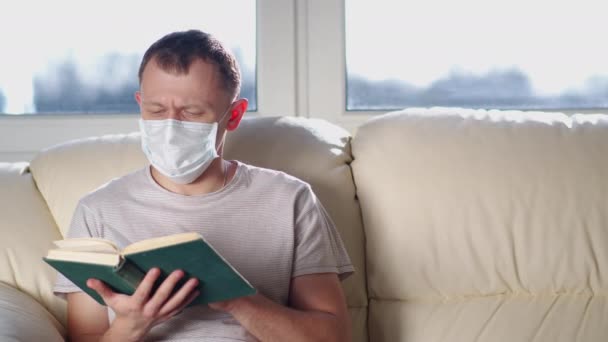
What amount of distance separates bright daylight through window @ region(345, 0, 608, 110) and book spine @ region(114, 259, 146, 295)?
1.45 m

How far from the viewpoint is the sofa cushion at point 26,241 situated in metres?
1.81

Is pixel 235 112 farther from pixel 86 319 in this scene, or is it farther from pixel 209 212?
pixel 86 319

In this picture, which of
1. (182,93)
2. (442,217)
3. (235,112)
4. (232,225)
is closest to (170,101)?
(182,93)

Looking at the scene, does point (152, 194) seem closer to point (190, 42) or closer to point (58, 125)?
point (190, 42)

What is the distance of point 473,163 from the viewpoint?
1927mm

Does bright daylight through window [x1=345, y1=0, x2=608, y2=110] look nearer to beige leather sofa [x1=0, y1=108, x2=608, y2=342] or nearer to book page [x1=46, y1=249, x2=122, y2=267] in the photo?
beige leather sofa [x1=0, y1=108, x2=608, y2=342]

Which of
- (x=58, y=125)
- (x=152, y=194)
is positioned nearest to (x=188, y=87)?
(x=152, y=194)

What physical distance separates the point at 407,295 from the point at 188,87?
0.72m

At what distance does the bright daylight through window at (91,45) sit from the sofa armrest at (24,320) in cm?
99

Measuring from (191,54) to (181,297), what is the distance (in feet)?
1.70

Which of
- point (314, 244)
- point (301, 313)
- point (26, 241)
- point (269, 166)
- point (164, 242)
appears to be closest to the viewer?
point (164, 242)

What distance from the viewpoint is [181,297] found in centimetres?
130

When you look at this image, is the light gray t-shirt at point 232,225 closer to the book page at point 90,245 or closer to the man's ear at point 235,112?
the man's ear at point 235,112

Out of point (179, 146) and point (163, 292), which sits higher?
point (179, 146)
